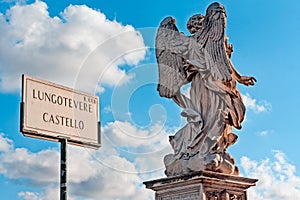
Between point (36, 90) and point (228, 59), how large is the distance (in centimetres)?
358

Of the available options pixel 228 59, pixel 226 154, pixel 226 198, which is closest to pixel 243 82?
pixel 228 59

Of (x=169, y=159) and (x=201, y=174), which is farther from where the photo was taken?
(x=169, y=159)

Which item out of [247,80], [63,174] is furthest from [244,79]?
[63,174]

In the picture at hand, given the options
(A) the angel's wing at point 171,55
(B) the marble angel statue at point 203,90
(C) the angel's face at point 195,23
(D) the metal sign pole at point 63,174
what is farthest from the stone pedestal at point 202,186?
(C) the angel's face at point 195,23

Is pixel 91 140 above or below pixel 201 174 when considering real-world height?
above

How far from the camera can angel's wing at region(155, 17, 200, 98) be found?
40.1 feet

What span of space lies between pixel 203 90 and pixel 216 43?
0.91 meters

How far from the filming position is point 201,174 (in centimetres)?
1090

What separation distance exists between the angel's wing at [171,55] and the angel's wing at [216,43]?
0.33 meters

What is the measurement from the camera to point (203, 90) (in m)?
→ 12.0

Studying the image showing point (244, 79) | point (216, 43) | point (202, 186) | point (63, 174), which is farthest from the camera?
point (244, 79)

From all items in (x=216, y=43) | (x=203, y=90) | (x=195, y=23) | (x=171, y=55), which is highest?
(x=195, y=23)

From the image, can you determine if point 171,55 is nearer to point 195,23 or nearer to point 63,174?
point 195,23

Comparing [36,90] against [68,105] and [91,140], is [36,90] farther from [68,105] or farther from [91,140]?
[91,140]
